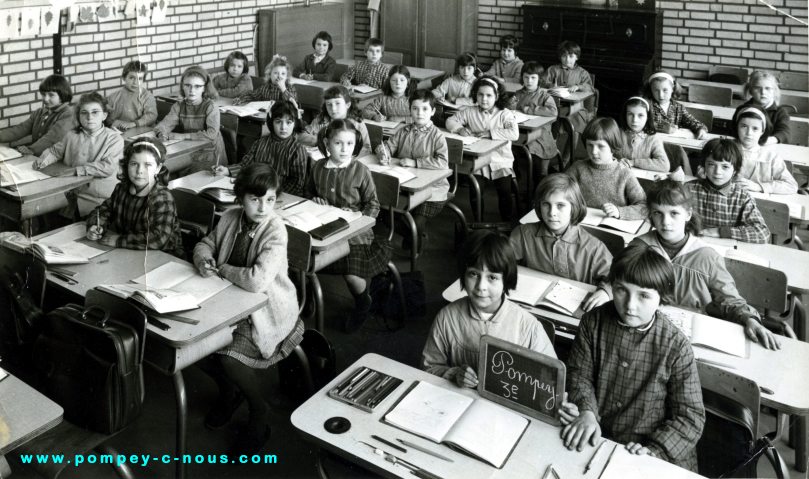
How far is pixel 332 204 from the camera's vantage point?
4.18m

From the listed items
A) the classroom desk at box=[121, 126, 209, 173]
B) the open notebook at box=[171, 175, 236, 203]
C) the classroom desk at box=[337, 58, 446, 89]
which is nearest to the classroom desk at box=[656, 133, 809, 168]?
the classroom desk at box=[337, 58, 446, 89]

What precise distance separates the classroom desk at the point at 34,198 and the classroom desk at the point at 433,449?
2605 mm

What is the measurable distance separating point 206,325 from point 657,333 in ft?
→ 5.22

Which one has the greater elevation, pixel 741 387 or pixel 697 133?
pixel 697 133

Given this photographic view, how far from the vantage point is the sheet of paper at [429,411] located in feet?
6.64

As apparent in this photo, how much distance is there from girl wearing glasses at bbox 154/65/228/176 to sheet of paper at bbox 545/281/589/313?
10.2 feet

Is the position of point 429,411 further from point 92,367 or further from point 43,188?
point 43,188

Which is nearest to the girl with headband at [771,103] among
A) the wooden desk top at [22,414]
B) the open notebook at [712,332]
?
the open notebook at [712,332]

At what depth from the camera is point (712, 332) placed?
260cm

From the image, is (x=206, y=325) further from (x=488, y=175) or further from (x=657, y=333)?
(x=488, y=175)

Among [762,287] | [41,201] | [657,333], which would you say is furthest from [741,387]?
[41,201]

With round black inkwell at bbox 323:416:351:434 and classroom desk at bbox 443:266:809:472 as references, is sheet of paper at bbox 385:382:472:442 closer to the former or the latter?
round black inkwell at bbox 323:416:351:434

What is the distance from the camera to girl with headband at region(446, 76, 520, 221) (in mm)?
5293

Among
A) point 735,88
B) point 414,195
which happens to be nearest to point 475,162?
point 414,195
